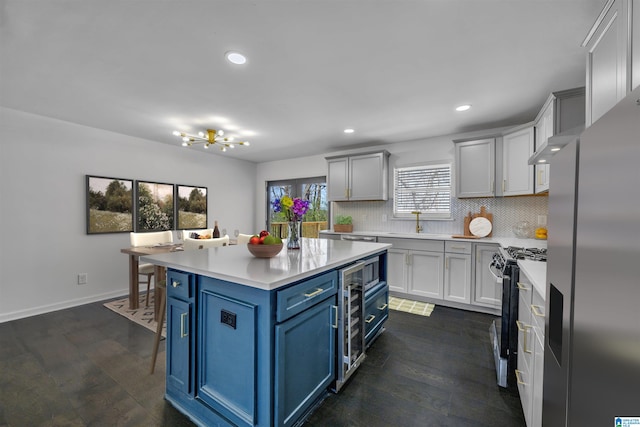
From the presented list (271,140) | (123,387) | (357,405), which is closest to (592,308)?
(357,405)

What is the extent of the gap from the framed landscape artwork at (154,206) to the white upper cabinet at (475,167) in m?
4.54

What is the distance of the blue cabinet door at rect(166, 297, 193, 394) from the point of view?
1.53 m

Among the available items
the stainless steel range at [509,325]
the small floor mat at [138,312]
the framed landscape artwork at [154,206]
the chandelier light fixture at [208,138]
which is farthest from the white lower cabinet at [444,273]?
the framed landscape artwork at [154,206]

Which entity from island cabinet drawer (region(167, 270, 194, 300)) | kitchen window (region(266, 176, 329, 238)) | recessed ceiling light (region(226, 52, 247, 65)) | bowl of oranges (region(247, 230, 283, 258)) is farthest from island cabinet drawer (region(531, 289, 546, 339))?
kitchen window (region(266, 176, 329, 238))

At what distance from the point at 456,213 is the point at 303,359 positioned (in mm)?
3307

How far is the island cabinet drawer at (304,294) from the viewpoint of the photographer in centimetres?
131

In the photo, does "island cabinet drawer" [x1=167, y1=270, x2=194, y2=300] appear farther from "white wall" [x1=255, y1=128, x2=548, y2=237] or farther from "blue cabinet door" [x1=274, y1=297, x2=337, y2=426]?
"white wall" [x1=255, y1=128, x2=548, y2=237]

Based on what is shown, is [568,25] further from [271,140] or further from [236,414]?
[271,140]

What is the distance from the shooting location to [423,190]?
163 inches

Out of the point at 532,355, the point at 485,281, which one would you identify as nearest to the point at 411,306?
the point at 485,281

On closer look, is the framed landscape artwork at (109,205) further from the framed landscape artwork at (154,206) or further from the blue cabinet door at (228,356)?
the blue cabinet door at (228,356)

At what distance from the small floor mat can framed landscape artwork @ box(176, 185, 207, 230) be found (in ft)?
4.65

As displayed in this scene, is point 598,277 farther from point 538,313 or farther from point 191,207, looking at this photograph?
point 191,207

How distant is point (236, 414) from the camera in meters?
1.37
